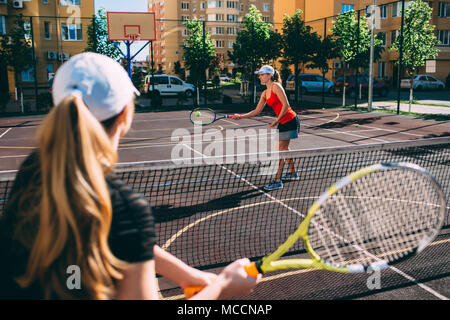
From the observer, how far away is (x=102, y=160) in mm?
1537

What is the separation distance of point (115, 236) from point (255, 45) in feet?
88.3

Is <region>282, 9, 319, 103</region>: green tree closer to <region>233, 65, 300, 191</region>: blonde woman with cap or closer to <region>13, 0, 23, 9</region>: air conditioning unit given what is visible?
<region>233, 65, 300, 191</region>: blonde woman with cap

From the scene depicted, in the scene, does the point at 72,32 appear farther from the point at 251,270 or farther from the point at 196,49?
the point at 251,270

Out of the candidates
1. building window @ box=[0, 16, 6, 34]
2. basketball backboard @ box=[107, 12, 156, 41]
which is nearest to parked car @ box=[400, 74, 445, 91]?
basketball backboard @ box=[107, 12, 156, 41]

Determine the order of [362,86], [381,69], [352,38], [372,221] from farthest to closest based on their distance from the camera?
1. [381,69]
2. [362,86]
3. [352,38]
4. [372,221]

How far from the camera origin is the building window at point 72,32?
122 ft

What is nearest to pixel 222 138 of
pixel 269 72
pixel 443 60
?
pixel 269 72

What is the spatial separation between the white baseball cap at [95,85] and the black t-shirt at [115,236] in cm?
25

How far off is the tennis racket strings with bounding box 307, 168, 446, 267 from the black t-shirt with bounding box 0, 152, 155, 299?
1125 millimetres

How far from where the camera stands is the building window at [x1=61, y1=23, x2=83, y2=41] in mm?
37244

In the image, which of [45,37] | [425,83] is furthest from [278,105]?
[425,83]

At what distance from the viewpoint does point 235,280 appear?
6.16ft

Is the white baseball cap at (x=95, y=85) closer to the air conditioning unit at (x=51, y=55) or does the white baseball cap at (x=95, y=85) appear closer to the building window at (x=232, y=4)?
the air conditioning unit at (x=51, y=55)
